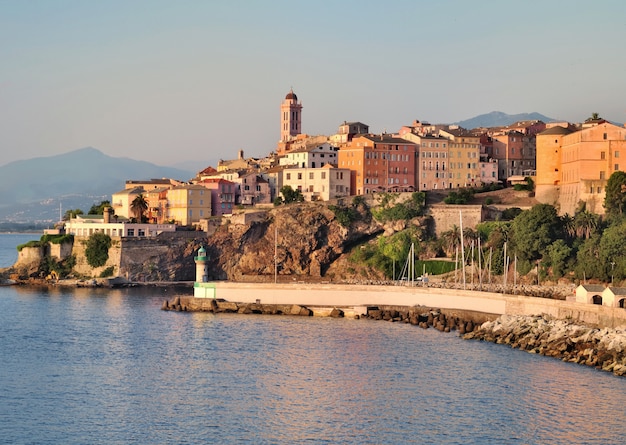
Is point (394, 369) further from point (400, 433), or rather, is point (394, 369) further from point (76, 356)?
point (76, 356)

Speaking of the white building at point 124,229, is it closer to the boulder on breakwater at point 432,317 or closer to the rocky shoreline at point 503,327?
the rocky shoreline at point 503,327

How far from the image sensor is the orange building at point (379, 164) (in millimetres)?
87438

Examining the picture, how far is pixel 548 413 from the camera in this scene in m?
34.6

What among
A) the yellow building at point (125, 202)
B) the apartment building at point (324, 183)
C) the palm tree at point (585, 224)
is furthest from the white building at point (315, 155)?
the palm tree at point (585, 224)

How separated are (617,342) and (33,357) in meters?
23.7

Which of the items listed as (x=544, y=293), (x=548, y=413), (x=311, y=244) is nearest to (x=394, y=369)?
(x=548, y=413)

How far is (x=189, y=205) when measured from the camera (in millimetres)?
87000

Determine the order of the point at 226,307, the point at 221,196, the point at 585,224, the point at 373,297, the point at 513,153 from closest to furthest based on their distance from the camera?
the point at 226,307, the point at 373,297, the point at 585,224, the point at 221,196, the point at 513,153

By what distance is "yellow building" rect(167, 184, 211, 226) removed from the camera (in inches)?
3420

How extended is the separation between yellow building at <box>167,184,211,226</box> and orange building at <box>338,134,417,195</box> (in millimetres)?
11409

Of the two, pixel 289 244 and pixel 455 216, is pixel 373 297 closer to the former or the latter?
pixel 289 244

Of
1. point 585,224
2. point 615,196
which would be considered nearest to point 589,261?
point 585,224

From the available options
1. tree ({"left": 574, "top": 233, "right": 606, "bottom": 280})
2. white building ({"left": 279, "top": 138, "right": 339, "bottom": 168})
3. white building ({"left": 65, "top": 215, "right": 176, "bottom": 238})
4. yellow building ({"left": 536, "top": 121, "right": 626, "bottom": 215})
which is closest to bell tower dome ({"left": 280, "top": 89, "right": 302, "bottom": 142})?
white building ({"left": 279, "top": 138, "right": 339, "bottom": 168})

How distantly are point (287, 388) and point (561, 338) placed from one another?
536 inches
